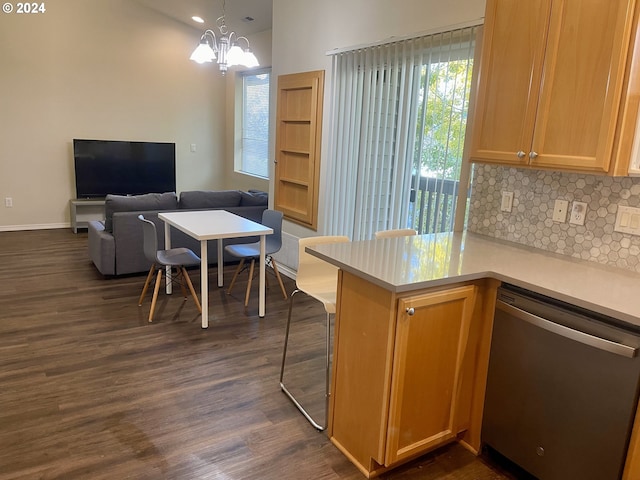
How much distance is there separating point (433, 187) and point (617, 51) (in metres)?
1.50

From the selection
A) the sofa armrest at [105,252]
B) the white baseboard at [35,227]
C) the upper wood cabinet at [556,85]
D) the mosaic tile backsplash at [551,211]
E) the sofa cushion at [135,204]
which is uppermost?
the upper wood cabinet at [556,85]

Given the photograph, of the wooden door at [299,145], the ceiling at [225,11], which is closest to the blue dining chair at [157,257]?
the wooden door at [299,145]

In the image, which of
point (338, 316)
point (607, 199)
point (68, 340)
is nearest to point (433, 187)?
point (607, 199)

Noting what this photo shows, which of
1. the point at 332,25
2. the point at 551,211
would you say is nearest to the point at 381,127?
the point at 332,25

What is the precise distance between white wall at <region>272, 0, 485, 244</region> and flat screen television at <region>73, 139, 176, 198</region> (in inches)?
120

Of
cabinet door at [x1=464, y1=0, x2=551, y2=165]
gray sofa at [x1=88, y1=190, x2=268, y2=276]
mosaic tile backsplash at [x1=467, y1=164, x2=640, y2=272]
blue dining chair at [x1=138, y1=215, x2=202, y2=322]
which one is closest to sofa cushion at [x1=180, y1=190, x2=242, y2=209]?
gray sofa at [x1=88, y1=190, x2=268, y2=276]

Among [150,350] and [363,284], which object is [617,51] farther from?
[150,350]

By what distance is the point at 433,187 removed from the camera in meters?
3.18

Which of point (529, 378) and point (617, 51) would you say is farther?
point (529, 378)

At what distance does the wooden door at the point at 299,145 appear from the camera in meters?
4.27

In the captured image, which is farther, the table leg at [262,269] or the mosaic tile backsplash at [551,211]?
the table leg at [262,269]

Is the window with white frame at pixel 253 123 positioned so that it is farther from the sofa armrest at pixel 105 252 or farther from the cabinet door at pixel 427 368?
the cabinet door at pixel 427 368

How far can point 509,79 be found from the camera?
7.14 feet

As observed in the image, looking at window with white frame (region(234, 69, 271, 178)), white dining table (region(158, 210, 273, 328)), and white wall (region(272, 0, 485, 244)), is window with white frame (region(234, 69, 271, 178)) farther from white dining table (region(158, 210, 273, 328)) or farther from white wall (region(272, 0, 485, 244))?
white dining table (region(158, 210, 273, 328))
